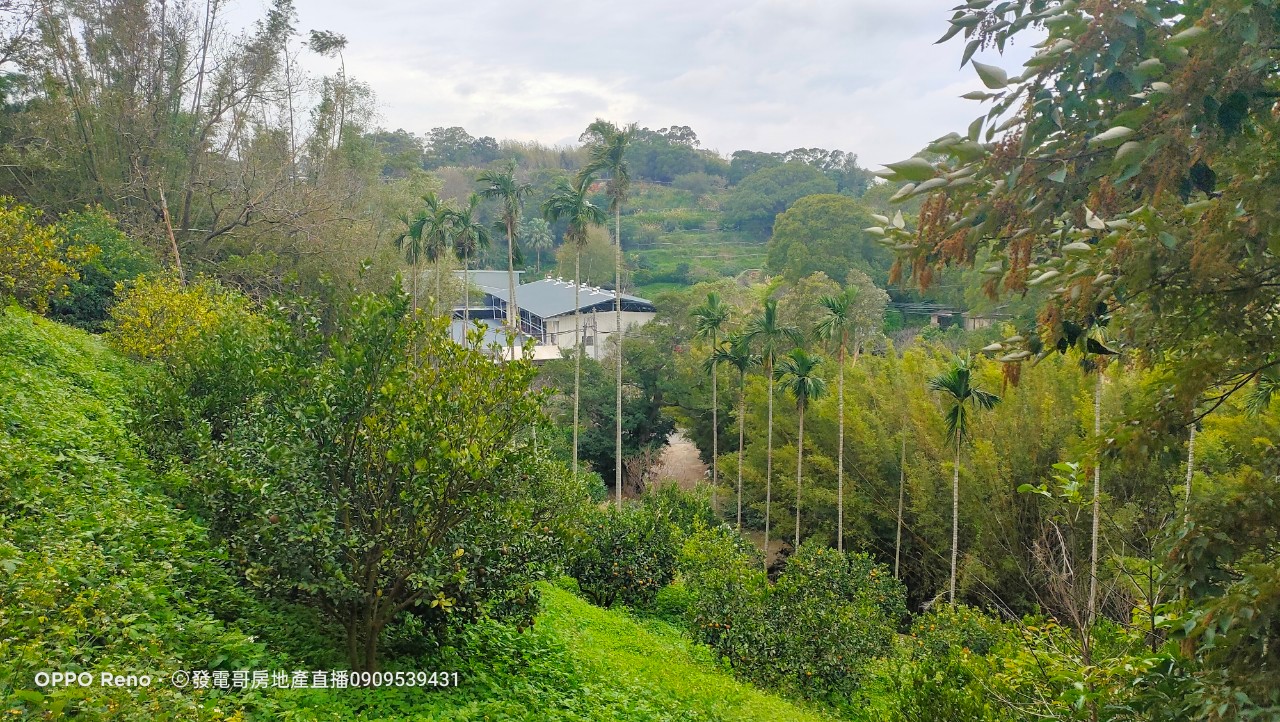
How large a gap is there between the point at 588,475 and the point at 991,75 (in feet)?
36.3

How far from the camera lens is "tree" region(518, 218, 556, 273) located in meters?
64.9

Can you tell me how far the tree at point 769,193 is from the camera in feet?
229

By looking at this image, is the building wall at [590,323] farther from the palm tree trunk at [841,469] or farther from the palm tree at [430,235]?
Result: the palm tree trunk at [841,469]

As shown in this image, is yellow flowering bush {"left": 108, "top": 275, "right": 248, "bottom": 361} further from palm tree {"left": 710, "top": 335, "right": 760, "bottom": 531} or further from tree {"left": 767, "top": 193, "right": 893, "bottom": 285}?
tree {"left": 767, "top": 193, "right": 893, "bottom": 285}

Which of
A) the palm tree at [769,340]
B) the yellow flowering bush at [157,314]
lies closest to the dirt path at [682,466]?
the palm tree at [769,340]

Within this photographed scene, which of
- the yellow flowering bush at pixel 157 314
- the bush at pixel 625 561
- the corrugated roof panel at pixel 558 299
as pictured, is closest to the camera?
the yellow flowering bush at pixel 157 314

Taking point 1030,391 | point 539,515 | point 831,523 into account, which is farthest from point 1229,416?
point 539,515

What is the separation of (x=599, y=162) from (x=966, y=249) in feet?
62.9

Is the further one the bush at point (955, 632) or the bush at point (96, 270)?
the bush at point (96, 270)

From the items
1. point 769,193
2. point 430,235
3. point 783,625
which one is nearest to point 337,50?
point 430,235

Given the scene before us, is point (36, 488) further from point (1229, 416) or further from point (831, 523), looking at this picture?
point (831, 523)

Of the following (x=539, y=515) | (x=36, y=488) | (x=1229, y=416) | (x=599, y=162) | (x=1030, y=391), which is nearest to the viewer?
(x=36, y=488)

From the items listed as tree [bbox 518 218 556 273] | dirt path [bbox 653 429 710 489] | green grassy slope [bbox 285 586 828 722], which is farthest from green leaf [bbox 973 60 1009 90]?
tree [bbox 518 218 556 273]

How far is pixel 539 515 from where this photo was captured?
658 centimetres
